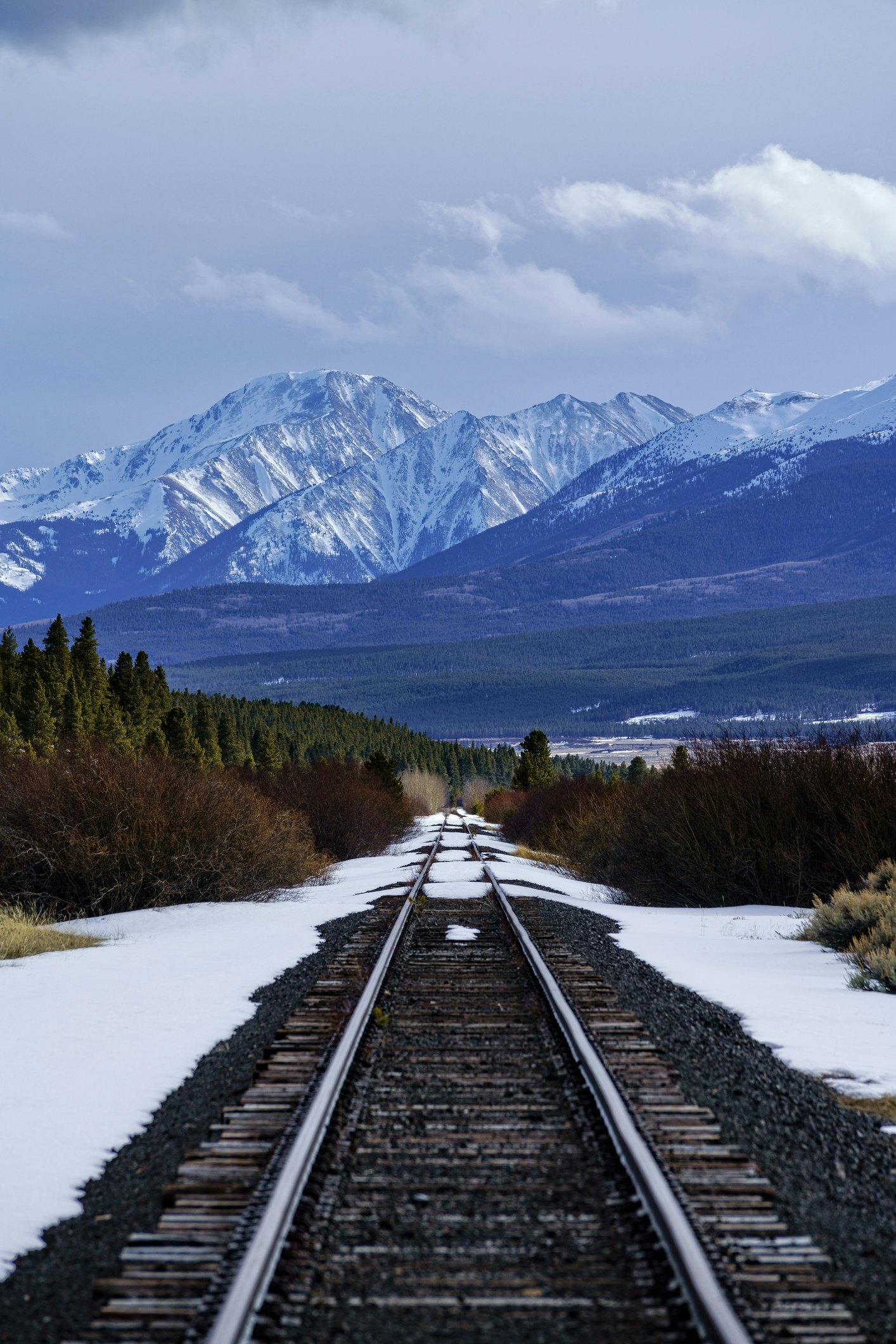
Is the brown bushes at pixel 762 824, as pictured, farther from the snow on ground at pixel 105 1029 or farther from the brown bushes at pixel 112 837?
the brown bushes at pixel 112 837

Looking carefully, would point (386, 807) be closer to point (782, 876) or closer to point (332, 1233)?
point (782, 876)

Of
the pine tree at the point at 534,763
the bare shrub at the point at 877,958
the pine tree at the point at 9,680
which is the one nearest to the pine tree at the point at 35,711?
the pine tree at the point at 9,680

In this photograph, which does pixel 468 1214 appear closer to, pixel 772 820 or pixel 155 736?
pixel 772 820

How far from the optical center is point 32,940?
13.2m

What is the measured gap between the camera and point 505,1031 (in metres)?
7.99

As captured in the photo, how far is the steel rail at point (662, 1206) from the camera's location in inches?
143

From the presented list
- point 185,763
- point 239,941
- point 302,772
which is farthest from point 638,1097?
point 302,772

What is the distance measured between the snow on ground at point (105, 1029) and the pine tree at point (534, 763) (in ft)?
195

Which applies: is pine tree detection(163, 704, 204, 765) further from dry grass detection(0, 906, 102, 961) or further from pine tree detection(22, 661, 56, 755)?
dry grass detection(0, 906, 102, 961)

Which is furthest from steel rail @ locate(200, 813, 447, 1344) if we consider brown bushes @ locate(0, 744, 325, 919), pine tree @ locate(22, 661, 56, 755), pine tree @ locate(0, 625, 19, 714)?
pine tree @ locate(0, 625, 19, 714)

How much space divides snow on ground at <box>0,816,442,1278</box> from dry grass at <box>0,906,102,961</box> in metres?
0.35

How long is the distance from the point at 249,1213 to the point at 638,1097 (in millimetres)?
2614

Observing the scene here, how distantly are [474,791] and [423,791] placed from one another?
37271 millimetres

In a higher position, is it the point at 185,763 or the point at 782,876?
the point at 185,763
